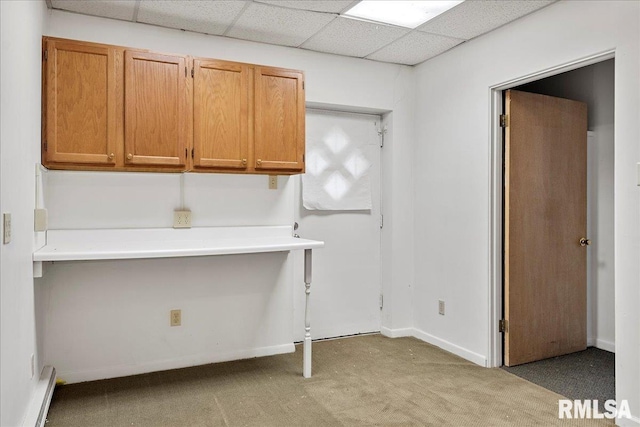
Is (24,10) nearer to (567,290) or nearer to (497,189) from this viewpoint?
(497,189)

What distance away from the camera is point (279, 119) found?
3.23 m

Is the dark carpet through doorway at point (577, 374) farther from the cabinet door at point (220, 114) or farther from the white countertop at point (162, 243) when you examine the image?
the cabinet door at point (220, 114)

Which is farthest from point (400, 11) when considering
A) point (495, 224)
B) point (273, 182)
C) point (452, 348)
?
point (452, 348)

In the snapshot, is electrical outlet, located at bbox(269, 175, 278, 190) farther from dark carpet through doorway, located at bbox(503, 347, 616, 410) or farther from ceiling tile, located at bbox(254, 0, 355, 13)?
dark carpet through doorway, located at bbox(503, 347, 616, 410)

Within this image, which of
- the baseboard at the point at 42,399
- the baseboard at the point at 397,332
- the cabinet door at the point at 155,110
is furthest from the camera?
Result: the baseboard at the point at 397,332

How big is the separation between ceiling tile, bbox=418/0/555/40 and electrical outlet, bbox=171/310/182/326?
8.64 ft

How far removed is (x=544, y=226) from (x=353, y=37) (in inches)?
79.9

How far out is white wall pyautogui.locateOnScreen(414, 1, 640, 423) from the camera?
97.0 inches

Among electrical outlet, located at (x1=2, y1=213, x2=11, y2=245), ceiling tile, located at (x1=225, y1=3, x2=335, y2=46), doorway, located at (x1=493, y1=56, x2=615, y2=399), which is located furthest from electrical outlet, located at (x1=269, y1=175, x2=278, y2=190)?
doorway, located at (x1=493, y1=56, x2=615, y2=399)

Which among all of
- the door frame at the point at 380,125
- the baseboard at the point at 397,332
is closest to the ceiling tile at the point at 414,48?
the door frame at the point at 380,125

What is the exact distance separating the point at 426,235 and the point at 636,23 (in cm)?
211

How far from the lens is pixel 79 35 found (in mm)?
3051

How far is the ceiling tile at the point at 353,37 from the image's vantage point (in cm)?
328

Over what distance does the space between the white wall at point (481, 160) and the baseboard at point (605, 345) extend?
1184 millimetres
